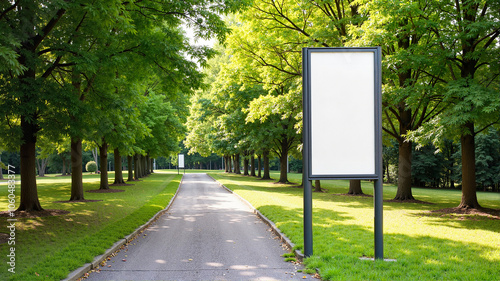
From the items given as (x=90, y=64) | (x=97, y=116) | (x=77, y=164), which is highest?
(x=90, y=64)

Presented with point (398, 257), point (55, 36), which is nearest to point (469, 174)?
point (398, 257)

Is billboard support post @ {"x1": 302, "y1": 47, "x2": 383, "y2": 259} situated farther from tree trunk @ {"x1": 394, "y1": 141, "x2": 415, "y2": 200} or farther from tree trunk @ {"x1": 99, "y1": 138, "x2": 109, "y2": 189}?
tree trunk @ {"x1": 99, "y1": 138, "x2": 109, "y2": 189}

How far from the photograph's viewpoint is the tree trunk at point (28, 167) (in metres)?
11.3

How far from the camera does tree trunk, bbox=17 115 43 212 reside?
11.3 m

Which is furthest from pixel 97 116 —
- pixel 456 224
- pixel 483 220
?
pixel 483 220

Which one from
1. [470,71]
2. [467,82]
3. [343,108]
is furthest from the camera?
[470,71]

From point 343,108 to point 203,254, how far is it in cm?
416

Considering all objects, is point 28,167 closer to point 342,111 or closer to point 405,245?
point 342,111

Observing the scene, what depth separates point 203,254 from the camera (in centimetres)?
730

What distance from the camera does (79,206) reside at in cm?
1464

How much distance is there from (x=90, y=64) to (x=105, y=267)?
5672 mm

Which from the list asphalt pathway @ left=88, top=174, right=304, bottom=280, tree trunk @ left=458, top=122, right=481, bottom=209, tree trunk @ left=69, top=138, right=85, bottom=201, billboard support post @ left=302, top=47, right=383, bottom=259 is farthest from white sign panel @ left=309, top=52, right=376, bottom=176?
tree trunk @ left=69, top=138, right=85, bottom=201

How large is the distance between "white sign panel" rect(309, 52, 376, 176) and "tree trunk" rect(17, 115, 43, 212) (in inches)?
369

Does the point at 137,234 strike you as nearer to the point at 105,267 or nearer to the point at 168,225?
the point at 168,225
